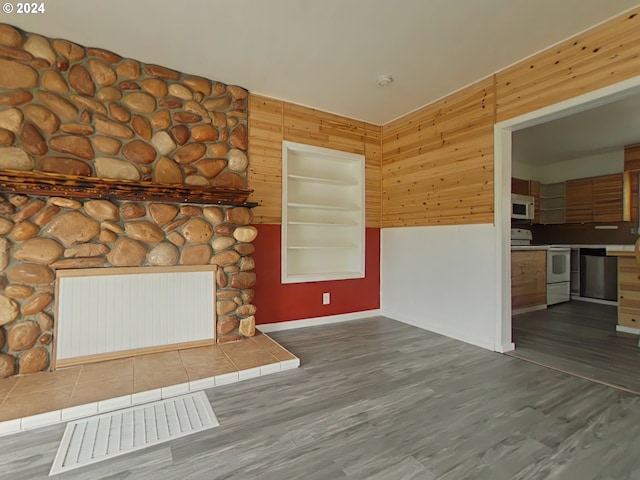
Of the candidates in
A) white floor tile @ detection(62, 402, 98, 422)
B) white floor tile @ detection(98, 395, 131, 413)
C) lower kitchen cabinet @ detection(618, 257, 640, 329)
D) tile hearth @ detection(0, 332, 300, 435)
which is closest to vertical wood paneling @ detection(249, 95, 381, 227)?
tile hearth @ detection(0, 332, 300, 435)

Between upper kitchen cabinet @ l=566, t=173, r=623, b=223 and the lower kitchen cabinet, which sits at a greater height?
upper kitchen cabinet @ l=566, t=173, r=623, b=223

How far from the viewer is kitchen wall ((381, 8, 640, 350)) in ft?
7.39

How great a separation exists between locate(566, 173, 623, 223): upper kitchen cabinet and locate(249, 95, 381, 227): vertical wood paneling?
14.6 feet

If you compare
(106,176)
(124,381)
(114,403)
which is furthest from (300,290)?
(106,176)

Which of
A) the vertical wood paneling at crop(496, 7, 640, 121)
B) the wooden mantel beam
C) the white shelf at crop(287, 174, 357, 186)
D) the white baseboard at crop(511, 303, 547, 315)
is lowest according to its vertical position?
the white baseboard at crop(511, 303, 547, 315)

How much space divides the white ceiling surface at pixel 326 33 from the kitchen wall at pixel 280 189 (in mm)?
454

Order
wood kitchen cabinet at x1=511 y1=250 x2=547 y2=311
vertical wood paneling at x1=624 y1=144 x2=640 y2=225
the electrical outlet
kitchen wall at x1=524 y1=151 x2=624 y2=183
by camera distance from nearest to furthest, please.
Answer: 1. the electrical outlet
2. wood kitchen cabinet at x1=511 y1=250 x2=547 y2=311
3. vertical wood paneling at x1=624 y1=144 x2=640 y2=225
4. kitchen wall at x1=524 y1=151 x2=624 y2=183

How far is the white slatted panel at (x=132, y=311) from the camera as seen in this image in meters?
2.35

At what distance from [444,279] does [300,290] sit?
1.61 m

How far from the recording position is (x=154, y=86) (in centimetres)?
277

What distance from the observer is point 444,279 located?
3355 millimetres

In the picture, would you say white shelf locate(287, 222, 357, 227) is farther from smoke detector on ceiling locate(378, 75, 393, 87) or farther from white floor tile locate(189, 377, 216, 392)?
white floor tile locate(189, 377, 216, 392)

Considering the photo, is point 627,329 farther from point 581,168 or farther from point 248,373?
point 248,373

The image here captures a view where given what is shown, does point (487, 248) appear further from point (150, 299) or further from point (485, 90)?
point (150, 299)
